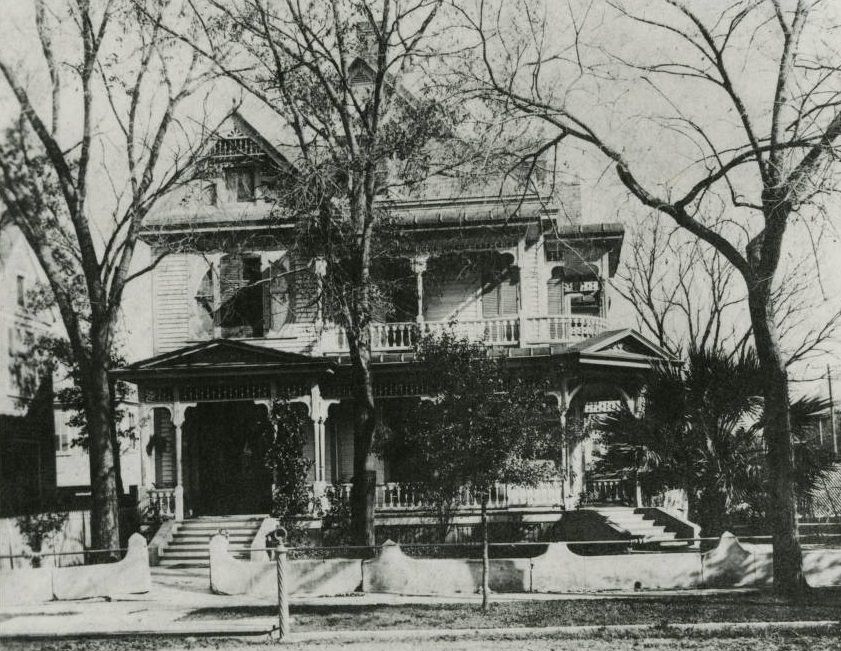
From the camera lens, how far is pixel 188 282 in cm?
2395

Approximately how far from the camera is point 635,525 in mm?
19391

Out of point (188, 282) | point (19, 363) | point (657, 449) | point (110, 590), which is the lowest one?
point (110, 590)

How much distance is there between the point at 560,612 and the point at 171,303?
15.1 meters

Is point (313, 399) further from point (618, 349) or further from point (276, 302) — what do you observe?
point (618, 349)

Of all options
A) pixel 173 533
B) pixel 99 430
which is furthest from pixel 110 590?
pixel 173 533

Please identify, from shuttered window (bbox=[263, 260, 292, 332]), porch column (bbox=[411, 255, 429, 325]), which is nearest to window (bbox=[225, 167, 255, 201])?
shuttered window (bbox=[263, 260, 292, 332])

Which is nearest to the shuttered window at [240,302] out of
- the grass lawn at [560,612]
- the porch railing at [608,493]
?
the porch railing at [608,493]

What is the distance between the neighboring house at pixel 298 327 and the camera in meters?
21.6

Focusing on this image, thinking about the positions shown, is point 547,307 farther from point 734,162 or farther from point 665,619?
point 665,619

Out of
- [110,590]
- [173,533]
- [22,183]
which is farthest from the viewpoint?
[173,533]

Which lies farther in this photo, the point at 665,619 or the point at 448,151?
the point at 448,151

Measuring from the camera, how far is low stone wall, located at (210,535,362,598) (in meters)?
15.1

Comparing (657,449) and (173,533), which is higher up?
(657,449)

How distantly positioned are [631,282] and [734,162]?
23796mm
